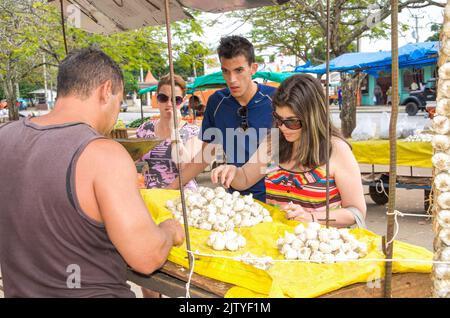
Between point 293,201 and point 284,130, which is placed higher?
point 284,130

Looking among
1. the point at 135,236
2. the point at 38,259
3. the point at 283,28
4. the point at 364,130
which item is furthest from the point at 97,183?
the point at 283,28

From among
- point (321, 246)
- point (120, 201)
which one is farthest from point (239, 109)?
point (120, 201)

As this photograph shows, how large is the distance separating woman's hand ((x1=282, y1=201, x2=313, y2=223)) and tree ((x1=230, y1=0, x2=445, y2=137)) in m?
7.88

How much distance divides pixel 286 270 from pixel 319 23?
11247 millimetres

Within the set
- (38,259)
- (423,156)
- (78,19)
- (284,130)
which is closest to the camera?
(38,259)

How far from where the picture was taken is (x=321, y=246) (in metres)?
1.73

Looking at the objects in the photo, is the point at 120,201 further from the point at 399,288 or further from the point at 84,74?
the point at 399,288

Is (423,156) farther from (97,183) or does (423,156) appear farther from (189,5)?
(97,183)

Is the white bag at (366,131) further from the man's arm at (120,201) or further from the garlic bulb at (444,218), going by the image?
the man's arm at (120,201)

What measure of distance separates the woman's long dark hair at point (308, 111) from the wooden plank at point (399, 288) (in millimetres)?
911

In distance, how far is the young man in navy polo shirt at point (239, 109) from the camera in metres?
3.33

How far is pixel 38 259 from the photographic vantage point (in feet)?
5.16

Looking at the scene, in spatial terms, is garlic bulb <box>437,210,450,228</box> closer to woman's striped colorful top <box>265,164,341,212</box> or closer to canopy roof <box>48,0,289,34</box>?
woman's striped colorful top <box>265,164,341,212</box>

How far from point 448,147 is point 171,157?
7.99 ft
